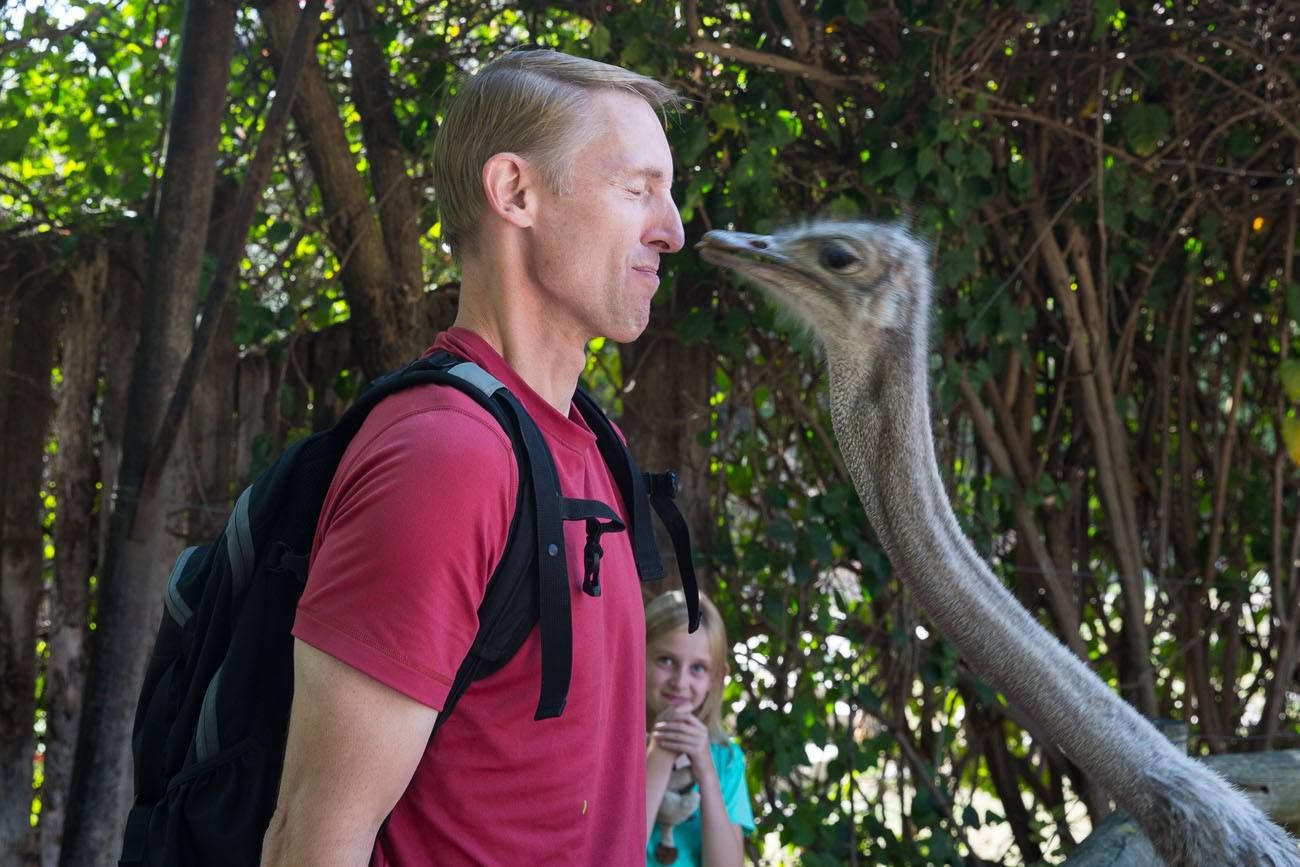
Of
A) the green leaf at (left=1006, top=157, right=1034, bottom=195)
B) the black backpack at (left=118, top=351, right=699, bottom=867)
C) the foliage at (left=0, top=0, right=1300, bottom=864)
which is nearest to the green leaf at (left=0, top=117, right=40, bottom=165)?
the foliage at (left=0, top=0, right=1300, bottom=864)

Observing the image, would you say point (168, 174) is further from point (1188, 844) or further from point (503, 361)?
point (1188, 844)

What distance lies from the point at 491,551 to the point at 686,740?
182cm

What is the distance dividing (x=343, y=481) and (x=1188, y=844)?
3.62ft

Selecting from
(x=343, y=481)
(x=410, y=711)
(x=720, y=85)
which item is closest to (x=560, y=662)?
(x=410, y=711)

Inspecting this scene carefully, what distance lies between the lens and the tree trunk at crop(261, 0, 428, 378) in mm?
3959

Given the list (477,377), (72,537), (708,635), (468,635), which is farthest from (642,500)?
(72,537)

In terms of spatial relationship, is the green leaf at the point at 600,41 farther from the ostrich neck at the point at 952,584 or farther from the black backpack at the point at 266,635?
the black backpack at the point at 266,635

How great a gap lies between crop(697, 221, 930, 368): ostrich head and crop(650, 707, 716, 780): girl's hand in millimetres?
1424

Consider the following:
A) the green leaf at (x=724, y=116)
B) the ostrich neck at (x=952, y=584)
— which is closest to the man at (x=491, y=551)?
the ostrich neck at (x=952, y=584)

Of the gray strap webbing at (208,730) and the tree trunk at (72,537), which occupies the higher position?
the gray strap webbing at (208,730)

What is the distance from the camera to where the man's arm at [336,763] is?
1318mm

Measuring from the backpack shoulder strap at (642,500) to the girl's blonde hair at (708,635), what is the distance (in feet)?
4.90

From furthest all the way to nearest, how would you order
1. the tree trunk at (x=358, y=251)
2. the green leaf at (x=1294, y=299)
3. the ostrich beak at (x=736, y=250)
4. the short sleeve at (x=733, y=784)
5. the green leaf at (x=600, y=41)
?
the green leaf at (x=1294, y=299) < the tree trunk at (x=358, y=251) < the green leaf at (x=600, y=41) < the short sleeve at (x=733, y=784) < the ostrich beak at (x=736, y=250)

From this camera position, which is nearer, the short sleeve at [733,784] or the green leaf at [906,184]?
the short sleeve at [733,784]
